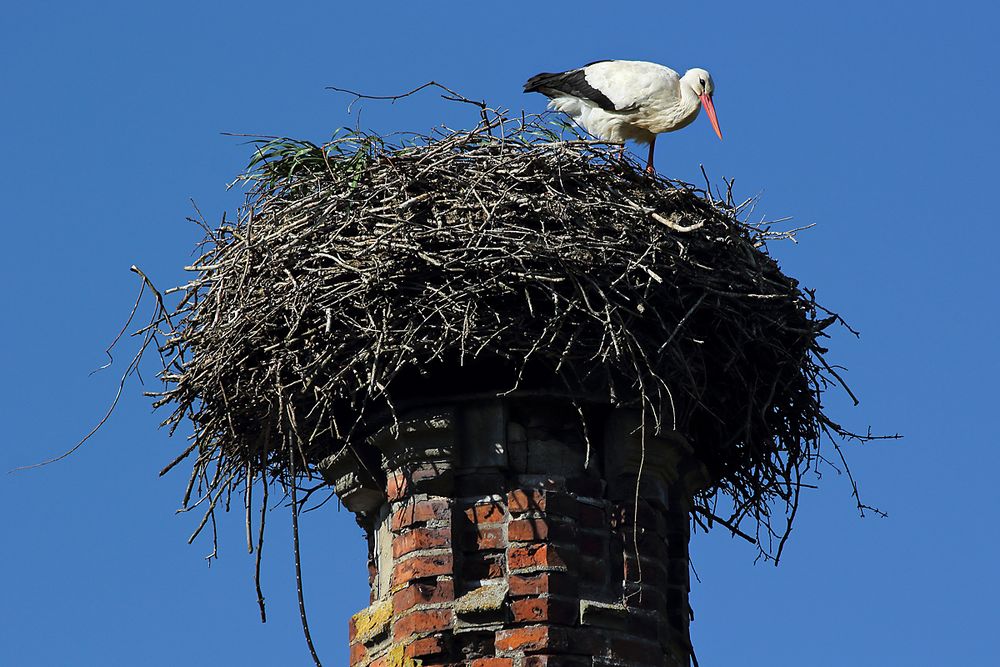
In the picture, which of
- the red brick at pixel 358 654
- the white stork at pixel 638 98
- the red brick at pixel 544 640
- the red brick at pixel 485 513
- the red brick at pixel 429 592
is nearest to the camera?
the red brick at pixel 544 640

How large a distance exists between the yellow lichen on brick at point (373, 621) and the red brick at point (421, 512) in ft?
1.11

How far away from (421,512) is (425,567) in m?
0.26

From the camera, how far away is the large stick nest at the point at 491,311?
8008mm

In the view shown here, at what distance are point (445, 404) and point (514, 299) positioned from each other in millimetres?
562

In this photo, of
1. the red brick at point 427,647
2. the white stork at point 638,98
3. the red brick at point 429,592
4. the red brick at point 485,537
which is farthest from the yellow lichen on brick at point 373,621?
the white stork at point 638,98

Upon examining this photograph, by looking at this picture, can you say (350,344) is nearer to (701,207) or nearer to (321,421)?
(321,421)

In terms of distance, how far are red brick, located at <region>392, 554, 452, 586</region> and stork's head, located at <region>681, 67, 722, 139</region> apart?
522cm

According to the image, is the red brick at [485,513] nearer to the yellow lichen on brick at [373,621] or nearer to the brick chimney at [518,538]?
the brick chimney at [518,538]

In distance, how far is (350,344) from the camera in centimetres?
808

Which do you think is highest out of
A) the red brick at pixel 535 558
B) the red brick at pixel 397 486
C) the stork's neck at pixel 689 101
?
the stork's neck at pixel 689 101

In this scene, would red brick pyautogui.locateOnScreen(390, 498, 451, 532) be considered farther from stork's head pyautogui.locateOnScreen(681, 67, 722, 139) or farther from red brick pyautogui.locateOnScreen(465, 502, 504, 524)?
stork's head pyautogui.locateOnScreen(681, 67, 722, 139)

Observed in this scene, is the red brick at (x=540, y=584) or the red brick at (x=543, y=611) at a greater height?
the red brick at (x=540, y=584)

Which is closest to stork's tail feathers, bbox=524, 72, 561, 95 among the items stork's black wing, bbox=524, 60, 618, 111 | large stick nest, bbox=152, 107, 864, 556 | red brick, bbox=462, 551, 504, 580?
stork's black wing, bbox=524, 60, 618, 111

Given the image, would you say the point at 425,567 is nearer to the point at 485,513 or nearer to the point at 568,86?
the point at 485,513
